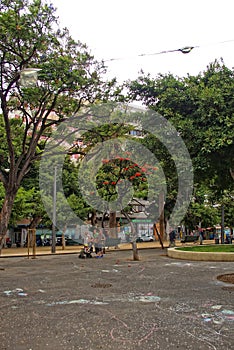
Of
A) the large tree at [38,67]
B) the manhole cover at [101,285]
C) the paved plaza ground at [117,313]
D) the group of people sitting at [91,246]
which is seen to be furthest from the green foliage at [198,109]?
the group of people sitting at [91,246]

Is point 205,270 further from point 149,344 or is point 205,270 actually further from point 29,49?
point 29,49

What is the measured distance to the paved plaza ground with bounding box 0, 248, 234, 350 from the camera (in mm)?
5352

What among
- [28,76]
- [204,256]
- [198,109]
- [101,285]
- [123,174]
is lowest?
[101,285]

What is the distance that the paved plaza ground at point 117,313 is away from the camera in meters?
5.35

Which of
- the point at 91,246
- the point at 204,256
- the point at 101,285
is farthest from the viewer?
the point at 91,246

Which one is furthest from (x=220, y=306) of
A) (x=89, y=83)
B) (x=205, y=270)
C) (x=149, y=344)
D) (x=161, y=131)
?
(x=89, y=83)

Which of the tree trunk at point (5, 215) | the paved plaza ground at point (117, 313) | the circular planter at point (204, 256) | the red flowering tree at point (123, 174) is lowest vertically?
the paved plaza ground at point (117, 313)

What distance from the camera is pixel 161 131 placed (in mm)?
14625

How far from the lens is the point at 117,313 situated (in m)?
7.02

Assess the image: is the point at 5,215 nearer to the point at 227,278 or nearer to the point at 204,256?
the point at 204,256

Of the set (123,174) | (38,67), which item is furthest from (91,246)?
(38,67)

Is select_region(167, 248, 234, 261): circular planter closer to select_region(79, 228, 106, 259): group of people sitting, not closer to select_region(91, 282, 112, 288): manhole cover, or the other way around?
select_region(79, 228, 106, 259): group of people sitting

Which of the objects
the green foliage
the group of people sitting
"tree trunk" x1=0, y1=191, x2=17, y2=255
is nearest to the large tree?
"tree trunk" x1=0, y1=191, x2=17, y2=255

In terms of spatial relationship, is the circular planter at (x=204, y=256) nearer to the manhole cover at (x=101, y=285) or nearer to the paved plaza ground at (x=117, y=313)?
the paved plaza ground at (x=117, y=313)
